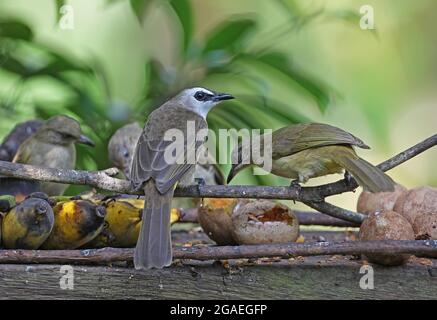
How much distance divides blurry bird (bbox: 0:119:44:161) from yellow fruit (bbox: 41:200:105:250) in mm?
2212

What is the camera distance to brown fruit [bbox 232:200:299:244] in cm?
372

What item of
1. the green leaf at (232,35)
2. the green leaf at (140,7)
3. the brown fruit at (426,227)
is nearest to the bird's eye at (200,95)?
the green leaf at (232,35)

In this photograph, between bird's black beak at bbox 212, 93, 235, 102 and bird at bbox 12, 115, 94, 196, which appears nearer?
bird's black beak at bbox 212, 93, 235, 102

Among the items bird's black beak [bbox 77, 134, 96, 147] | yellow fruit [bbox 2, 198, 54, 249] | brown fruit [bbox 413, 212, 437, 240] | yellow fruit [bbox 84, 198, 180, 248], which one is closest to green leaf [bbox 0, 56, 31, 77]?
bird's black beak [bbox 77, 134, 96, 147]

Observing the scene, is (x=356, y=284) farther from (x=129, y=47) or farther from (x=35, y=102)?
(x=129, y=47)

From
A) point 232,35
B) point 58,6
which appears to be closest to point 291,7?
point 232,35

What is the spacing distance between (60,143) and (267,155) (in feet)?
6.34

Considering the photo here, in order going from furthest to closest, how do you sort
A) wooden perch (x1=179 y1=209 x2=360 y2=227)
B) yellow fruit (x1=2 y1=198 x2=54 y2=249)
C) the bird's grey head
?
the bird's grey head
wooden perch (x1=179 y1=209 x2=360 y2=227)
yellow fruit (x1=2 y1=198 x2=54 y2=249)

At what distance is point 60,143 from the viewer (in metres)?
5.79

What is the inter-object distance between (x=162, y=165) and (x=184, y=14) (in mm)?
1326

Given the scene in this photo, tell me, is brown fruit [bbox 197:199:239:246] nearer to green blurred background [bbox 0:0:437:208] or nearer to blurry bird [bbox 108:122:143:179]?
green blurred background [bbox 0:0:437:208]

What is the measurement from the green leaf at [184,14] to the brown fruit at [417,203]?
1.76m

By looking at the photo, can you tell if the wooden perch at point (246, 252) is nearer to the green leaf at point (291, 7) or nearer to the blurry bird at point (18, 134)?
the green leaf at point (291, 7)
